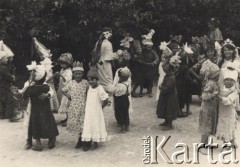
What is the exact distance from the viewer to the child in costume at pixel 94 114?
7984mm

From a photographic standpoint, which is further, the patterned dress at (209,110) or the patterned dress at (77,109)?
the patterned dress at (77,109)

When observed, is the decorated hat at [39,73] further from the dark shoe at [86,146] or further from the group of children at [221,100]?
the group of children at [221,100]

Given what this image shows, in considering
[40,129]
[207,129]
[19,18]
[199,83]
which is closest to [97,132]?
[40,129]

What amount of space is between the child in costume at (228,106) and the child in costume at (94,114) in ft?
6.70

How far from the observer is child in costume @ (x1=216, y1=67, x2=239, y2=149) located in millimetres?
7527

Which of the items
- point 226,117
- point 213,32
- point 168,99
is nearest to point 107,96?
point 168,99

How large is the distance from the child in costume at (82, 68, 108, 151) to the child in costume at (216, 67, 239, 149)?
6.70 feet

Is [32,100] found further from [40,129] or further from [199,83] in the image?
[199,83]

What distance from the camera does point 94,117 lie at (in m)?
8.02

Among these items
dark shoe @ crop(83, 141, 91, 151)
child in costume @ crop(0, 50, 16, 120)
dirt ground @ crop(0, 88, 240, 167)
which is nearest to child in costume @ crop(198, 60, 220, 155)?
dirt ground @ crop(0, 88, 240, 167)

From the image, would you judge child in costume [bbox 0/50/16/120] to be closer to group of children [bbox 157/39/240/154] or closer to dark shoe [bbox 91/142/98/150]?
dark shoe [bbox 91/142/98/150]

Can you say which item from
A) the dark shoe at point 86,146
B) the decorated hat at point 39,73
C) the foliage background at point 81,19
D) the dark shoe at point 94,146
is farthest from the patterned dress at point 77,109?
the foliage background at point 81,19

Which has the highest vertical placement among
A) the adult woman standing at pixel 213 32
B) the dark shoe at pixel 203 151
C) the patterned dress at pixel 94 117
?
the adult woman standing at pixel 213 32

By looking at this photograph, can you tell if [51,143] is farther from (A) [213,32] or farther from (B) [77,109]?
(A) [213,32]
